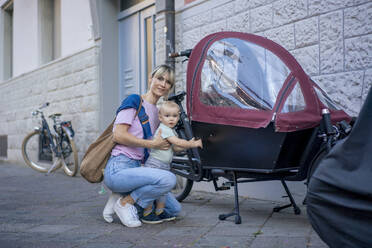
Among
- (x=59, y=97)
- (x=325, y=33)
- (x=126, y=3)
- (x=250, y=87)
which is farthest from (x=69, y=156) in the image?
(x=250, y=87)

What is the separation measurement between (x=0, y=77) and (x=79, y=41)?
6.66m

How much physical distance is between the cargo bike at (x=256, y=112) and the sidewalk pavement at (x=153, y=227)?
1.21ft

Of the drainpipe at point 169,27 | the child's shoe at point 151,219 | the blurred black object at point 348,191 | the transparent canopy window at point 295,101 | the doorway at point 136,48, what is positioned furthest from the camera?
the doorway at point 136,48

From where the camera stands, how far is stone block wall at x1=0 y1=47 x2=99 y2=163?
29.2ft

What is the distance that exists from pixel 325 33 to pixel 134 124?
7.57 ft

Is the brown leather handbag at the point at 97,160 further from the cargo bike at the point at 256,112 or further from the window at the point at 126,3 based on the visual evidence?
the window at the point at 126,3

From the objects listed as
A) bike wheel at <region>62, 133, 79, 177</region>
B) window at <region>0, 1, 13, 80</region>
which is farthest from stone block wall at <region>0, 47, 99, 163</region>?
window at <region>0, 1, 13, 80</region>

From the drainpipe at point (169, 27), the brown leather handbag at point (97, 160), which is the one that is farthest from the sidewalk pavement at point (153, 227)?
the drainpipe at point (169, 27)

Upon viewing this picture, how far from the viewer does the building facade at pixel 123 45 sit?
4589 millimetres

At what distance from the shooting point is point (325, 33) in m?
4.74

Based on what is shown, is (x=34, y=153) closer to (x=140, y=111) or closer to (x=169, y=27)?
(x=169, y=27)

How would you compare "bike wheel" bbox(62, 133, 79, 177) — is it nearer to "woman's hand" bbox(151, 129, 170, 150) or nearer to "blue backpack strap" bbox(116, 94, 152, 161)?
"blue backpack strap" bbox(116, 94, 152, 161)

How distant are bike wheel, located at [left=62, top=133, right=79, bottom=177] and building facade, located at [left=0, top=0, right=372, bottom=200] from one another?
9.3 inches

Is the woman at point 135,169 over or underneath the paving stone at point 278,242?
over
